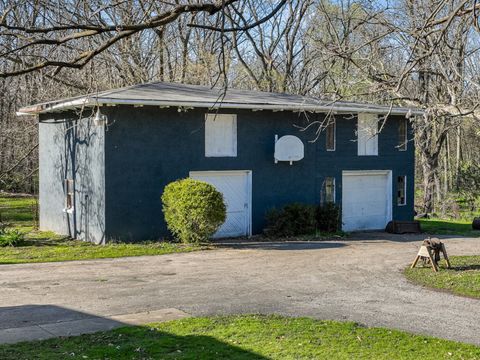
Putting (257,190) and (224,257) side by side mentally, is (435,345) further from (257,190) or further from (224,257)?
(257,190)

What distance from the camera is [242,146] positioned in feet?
68.0

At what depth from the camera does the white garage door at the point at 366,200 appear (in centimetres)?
2316

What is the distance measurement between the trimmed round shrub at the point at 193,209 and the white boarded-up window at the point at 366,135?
728 cm

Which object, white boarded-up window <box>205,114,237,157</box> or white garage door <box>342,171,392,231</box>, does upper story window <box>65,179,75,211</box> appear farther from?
white garage door <box>342,171,392,231</box>

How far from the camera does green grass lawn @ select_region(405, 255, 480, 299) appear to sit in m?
12.6

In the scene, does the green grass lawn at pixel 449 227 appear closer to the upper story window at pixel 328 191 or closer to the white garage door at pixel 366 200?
the white garage door at pixel 366 200

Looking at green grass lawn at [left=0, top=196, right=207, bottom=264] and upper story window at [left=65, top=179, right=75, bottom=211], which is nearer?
green grass lawn at [left=0, top=196, right=207, bottom=264]

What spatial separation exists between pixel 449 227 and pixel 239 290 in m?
15.4

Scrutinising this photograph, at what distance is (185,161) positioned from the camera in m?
19.6

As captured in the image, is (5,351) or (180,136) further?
(180,136)

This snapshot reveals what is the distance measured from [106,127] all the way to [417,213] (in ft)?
60.5

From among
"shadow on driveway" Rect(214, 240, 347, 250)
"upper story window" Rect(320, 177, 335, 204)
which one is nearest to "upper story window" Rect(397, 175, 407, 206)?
"upper story window" Rect(320, 177, 335, 204)

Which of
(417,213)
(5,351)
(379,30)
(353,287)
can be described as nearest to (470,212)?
(417,213)

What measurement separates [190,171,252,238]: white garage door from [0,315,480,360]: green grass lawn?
11.1 meters
